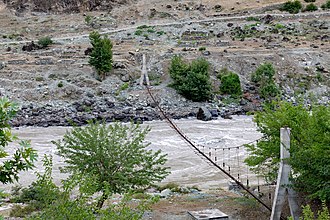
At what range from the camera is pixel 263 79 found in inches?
1673

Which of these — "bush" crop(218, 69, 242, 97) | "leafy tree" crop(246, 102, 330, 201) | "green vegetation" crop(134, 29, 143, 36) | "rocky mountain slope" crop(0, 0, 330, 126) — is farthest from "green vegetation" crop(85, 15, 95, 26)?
"leafy tree" crop(246, 102, 330, 201)

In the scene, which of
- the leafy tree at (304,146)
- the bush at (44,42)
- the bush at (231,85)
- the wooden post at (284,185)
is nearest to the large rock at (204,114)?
the bush at (231,85)

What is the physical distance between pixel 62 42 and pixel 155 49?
8887 mm

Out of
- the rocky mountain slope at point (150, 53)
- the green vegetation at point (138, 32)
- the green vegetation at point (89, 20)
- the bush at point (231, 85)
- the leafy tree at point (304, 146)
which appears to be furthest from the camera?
the green vegetation at point (89, 20)

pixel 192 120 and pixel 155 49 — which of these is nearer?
pixel 192 120

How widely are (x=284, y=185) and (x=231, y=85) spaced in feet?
91.4

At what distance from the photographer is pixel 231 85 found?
41.6 metres

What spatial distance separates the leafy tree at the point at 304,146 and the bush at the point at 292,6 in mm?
42657

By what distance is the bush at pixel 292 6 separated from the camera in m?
56.7

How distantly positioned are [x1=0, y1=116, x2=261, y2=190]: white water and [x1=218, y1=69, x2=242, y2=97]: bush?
362 centimetres

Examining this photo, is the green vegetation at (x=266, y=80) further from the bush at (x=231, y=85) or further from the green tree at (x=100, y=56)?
the green tree at (x=100, y=56)

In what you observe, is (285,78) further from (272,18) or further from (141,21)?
(141,21)

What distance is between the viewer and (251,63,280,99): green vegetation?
41469 mm

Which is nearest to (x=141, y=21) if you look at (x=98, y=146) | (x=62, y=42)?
(x=62, y=42)
